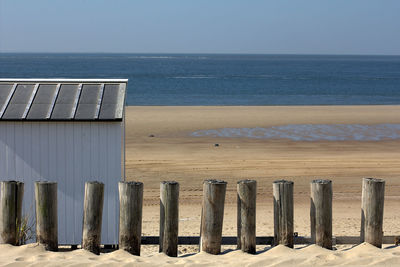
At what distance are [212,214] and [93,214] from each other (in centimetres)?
127

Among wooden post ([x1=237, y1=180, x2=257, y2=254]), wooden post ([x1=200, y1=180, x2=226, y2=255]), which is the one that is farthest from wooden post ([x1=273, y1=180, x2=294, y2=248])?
wooden post ([x1=200, y1=180, x2=226, y2=255])

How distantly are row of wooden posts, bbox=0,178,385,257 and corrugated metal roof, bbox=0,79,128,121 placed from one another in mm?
1428

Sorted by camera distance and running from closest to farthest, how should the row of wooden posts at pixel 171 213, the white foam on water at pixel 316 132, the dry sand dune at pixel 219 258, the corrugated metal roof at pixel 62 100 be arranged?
1. the dry sand dune at pixel 219 258
2. the row of wooden posts at pixel 171 213
3. the corrugated metal roof at pixel 62 100
4. the white foam on water at pixel 316 132

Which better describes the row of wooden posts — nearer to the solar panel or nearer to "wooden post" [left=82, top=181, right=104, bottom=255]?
"wooden post" [left=82, top=181, right=104, bottom=255]

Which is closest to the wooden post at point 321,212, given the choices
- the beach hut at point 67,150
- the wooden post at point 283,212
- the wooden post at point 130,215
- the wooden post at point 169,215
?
the wooden post at point 283,212

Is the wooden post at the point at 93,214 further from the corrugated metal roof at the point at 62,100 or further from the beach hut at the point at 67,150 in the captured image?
the corrugated metal roof at the point at 62,100

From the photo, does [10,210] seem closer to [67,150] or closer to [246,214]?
[67,150]

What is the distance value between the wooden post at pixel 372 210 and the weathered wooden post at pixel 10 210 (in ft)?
12.2

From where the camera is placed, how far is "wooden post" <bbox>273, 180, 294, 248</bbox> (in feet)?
23.4

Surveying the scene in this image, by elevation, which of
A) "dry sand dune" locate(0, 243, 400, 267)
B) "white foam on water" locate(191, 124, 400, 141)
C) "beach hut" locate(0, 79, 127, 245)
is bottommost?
"dry sand dune" locate(0, 243, 400, 267)

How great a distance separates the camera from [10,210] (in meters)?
7.02

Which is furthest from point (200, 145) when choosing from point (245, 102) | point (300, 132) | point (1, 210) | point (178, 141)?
point (245, 102)

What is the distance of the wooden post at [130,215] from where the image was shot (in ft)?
23.0

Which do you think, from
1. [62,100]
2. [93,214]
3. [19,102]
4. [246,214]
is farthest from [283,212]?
[19,102]
